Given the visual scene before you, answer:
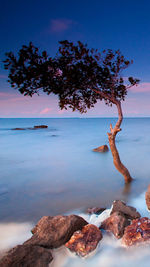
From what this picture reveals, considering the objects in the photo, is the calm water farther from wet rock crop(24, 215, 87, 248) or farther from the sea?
wet rock crop(24, 215, 87, 248)

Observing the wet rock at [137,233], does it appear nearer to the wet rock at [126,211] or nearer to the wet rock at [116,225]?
the wet rock at [116,225]

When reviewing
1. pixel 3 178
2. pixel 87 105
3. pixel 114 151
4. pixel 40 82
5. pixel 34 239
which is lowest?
pixel 3 178

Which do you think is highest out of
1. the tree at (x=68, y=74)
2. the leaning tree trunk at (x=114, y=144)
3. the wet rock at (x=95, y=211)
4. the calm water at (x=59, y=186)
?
the tree at (x=68, y=74)

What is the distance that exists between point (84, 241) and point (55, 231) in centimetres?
65

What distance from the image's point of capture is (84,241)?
13.2 feet

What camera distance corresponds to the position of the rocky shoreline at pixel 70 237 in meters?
3.59

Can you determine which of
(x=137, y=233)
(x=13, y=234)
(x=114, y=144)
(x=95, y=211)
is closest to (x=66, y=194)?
(x=95, y=211)

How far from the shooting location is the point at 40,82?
21.3 feet

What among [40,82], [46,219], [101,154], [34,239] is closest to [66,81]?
[40,82]

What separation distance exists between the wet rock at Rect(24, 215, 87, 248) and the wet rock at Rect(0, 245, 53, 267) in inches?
13.5

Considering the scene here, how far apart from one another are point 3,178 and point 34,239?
21.2 feet

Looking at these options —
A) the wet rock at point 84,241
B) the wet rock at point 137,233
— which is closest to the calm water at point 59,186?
the wet rock at point 84,241

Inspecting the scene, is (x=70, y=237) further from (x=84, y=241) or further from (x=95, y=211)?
(x=95, y=211)

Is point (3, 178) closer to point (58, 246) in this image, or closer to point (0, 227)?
point (0, 227)
